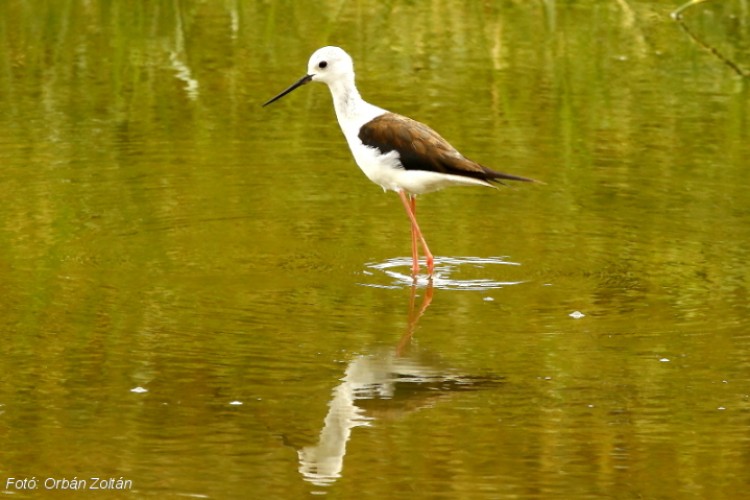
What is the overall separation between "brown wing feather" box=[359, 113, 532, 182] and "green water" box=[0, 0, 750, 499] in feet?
1.67

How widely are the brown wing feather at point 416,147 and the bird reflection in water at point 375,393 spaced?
4.09 feet

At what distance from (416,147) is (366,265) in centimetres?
64

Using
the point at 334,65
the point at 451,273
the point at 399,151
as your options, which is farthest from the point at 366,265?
the point at 334,65

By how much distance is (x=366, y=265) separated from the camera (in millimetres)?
7938

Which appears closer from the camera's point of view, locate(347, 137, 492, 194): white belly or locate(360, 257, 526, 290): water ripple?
locate(360, 257, 526, 290): water ripple

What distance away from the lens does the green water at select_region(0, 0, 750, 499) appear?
553 centimetres

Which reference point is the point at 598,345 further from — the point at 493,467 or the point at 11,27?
the point at 11,27

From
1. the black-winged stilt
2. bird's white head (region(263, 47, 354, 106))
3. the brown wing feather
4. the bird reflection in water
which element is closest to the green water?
the bird reflection in water

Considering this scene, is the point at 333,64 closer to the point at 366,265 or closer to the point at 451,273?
the point at 366,265

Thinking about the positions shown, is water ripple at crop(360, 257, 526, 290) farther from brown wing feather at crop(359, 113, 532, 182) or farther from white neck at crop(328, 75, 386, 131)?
white neck at crop(328, 75, 386, 131)

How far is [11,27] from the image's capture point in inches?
513

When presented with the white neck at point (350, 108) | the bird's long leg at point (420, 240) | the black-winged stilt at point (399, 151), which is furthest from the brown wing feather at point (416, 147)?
the bird's long leg at point (420, 240)

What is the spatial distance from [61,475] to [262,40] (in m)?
8.06

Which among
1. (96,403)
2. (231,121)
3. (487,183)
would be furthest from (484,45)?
(96,403)
